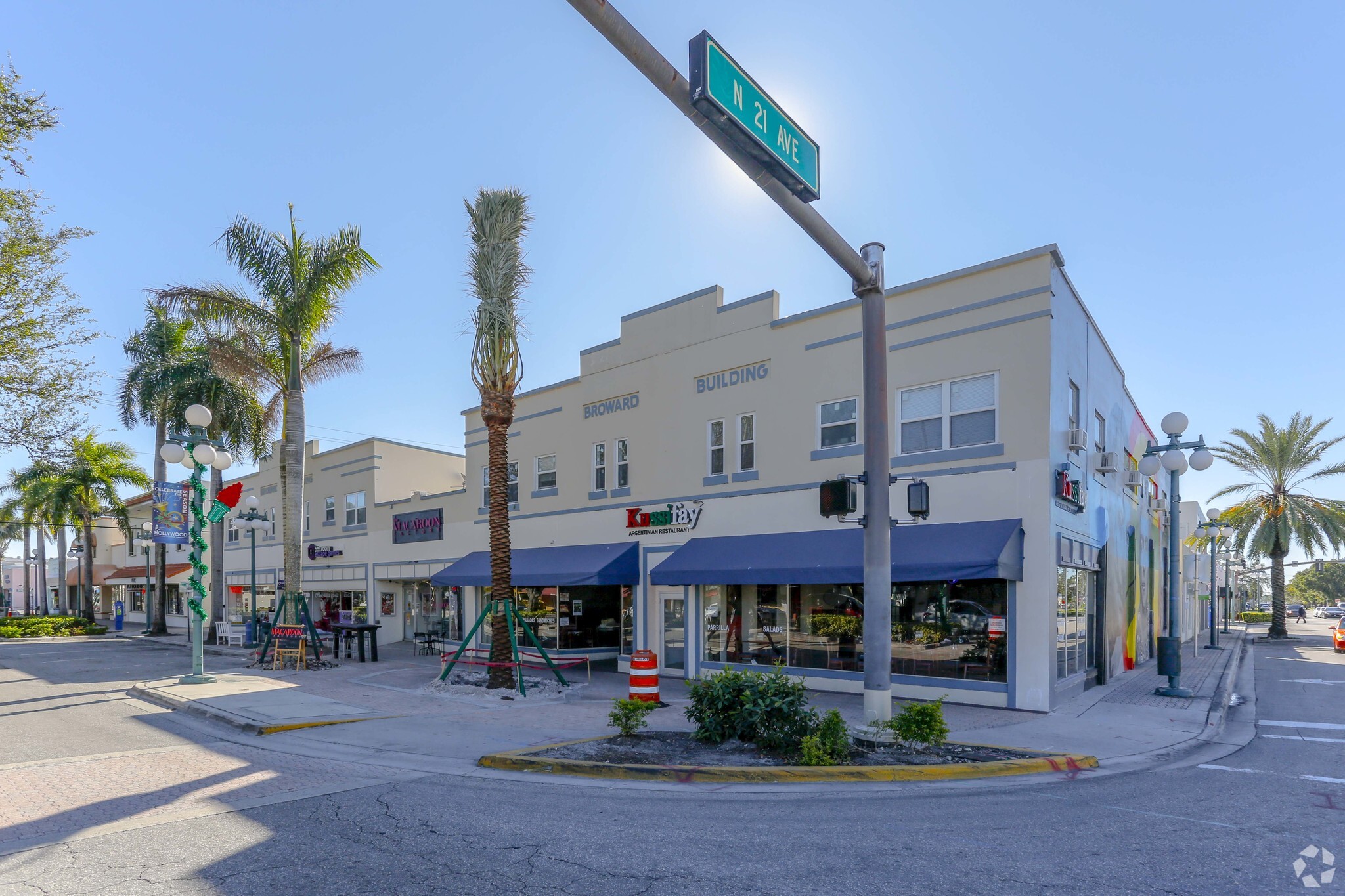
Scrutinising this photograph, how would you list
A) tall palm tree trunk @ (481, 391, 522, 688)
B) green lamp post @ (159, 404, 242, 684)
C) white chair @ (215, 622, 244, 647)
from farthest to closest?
1. white chair @ (215, 622, 244, 647)
2. green lamp post @ (159, 404, 242, 684)
3. tall palm tree trunk @ (481, 391, 522, 688)

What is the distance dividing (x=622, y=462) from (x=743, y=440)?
13.3 feet

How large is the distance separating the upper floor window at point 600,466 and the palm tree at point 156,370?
1740 cm

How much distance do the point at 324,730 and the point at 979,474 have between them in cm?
1121

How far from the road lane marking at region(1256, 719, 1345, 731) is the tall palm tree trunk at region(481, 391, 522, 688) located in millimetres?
12960

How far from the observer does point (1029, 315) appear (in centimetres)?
1430

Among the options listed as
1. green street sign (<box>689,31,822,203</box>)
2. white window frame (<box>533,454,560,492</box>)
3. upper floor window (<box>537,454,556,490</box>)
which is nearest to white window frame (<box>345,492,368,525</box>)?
white window frame (<box>533,454,560,492</box>)

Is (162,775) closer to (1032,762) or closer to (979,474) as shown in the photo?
(1032,762)

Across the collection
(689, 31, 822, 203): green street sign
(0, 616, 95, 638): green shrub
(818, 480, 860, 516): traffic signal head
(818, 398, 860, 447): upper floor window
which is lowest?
(0, 616, 95, 638): green shrub

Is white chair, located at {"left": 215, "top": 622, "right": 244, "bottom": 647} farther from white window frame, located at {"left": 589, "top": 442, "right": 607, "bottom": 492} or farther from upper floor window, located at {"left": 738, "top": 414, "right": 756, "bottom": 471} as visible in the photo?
upper floor window, located at {"left": 738, "top": 414, "right": 756, "bottom": 471}

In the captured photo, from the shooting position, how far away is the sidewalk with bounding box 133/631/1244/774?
425 inches

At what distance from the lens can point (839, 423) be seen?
664 inches

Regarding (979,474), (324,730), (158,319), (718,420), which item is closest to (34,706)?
(324,730)

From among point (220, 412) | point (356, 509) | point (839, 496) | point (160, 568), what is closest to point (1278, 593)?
point (839, 496)

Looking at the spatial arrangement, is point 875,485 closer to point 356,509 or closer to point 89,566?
point 356,509
